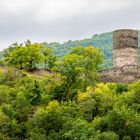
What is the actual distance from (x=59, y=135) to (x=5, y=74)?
1718cm

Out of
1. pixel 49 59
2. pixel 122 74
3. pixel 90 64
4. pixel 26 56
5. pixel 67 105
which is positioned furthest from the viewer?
pixel 49 59

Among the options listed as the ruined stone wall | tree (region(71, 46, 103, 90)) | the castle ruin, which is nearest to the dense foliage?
tree (region(71, 46, 103, 90))

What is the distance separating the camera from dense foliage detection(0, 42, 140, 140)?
66.4m

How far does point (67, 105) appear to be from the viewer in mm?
72250

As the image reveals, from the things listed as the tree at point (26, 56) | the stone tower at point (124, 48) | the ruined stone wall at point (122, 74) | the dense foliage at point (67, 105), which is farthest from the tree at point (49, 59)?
the ruined stone wall at point (122, 74)

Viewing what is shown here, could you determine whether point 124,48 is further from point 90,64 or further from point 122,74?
point 90,64

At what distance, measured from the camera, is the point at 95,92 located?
234 feet

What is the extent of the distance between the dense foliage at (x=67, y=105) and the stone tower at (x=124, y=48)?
4956mm

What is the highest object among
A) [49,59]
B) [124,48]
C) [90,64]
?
[124,48]

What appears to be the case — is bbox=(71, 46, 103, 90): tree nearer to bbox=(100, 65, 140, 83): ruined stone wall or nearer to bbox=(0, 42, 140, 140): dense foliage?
bbox=(0, 42, 140, 140): dense foliage

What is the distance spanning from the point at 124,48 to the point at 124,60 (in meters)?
1.79

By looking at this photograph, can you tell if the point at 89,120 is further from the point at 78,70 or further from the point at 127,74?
the point at 127,74

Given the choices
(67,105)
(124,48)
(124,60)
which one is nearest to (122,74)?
(124,60)

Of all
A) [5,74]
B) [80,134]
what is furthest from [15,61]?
[80,134]
